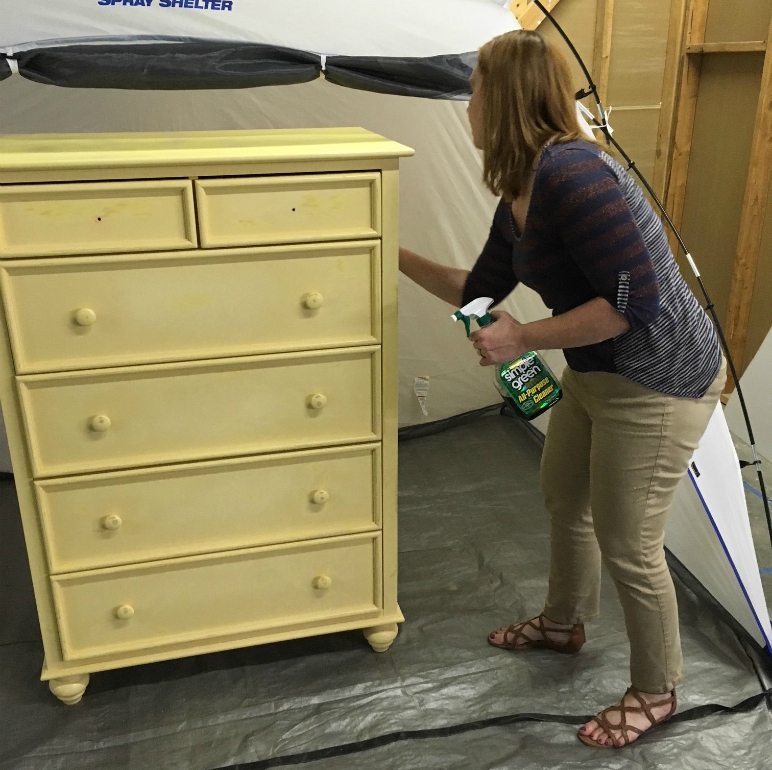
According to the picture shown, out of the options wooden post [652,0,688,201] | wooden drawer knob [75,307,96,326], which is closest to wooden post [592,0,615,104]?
wooden post [652,0,688,201]

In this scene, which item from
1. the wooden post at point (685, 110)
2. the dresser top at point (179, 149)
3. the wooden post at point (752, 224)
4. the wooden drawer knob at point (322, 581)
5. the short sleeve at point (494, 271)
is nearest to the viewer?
the dresser top at point (179, 149)

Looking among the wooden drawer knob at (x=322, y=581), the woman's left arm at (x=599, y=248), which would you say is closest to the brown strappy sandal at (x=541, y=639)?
the wooden drawer knob at (x=322, y=581)

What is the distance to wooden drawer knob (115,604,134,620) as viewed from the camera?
1600 mm

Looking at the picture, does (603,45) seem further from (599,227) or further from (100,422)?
(100,422)

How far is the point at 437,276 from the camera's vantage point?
1.66 meters

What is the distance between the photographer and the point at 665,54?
3.07 meters

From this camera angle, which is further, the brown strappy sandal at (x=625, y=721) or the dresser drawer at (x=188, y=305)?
the brown strappy sandal at (x=625, y=721)

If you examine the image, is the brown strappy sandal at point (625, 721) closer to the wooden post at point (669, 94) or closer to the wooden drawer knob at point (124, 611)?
the wooden drawer knob at point (124, 611)

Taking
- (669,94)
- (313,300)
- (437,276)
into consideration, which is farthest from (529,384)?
(669,94)

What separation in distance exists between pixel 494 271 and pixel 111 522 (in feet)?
2.84

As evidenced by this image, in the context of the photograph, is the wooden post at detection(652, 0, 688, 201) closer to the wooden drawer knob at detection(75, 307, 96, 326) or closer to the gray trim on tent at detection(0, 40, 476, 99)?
the gray trim on tent at detection(0, 40, 476, 99)

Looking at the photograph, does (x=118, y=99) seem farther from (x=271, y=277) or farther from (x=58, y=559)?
(x=58, y=559)

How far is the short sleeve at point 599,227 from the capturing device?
1201mm

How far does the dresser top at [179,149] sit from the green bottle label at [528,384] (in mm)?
427
